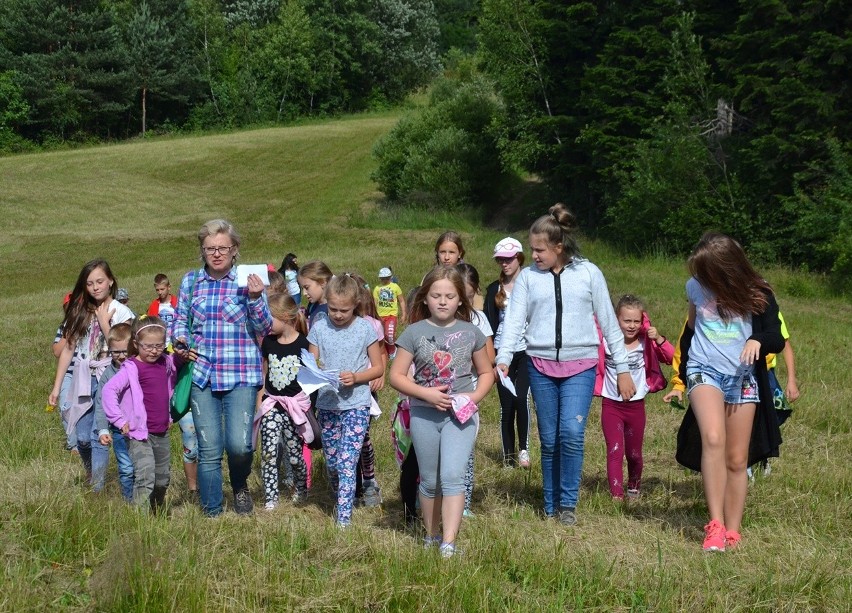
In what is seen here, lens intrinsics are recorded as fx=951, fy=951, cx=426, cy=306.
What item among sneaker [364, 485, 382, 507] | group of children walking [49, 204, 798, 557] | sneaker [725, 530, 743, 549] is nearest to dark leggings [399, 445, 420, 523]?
group of children walking [49, 204, 798, 557]

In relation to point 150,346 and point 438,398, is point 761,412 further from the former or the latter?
point 150,346

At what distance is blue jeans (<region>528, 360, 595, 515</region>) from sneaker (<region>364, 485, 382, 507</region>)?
142 centimetres

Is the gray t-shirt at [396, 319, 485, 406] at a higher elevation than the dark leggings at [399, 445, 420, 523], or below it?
higher

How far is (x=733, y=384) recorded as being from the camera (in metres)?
5.79

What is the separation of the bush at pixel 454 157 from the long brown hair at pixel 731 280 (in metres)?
38.1

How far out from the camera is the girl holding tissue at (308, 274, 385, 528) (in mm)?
6594

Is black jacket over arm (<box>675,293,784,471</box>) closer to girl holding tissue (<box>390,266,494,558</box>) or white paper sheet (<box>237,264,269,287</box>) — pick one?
girl holding tissue (<box>390,266,494,558</box>)

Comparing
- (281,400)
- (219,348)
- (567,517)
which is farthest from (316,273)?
(567,517)

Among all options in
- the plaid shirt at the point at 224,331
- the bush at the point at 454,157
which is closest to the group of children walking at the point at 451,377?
the plaid shirt at the point at 224,331

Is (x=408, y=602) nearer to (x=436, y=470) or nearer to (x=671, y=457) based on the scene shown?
(x=436, y=470)

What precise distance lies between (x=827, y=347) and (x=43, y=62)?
61.9 m

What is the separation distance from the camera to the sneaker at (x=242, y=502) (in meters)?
6.62

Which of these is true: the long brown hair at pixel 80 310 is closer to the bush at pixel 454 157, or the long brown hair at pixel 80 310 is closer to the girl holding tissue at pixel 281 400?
the girl holding tissue at pixel 281 400

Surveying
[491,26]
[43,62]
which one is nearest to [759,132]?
[491,26]
